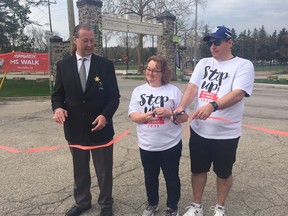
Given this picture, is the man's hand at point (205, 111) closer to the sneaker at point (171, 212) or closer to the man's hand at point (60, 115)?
the sneaker at point (171, 212)

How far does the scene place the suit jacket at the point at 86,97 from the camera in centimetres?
304

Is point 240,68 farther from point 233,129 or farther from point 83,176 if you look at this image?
point 83,176

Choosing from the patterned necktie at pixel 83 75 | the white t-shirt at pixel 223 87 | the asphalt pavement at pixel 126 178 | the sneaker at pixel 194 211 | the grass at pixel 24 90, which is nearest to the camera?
the white t-shirt at pixel 223 87

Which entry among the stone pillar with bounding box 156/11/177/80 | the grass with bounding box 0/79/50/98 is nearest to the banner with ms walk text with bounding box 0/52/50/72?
the grass with bounding box 0/79/50/98

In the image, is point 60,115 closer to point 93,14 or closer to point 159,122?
point 159,122

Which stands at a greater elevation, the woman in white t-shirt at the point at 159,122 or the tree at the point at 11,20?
the tree at the point at 11,20

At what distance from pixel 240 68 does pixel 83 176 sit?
2.01 meters

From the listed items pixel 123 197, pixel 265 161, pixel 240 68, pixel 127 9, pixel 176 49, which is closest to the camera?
pixel 240 68

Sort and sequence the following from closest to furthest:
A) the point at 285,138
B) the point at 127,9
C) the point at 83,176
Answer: the point at 83,176, the point at 285,138, the point at 127,9

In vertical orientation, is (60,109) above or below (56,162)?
above

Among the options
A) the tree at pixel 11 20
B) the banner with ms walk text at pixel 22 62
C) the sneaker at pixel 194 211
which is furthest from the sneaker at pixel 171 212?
the tree at pixel 11 20

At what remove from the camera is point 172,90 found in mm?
3002

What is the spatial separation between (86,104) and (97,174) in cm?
81

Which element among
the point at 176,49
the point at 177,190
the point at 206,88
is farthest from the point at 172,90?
the point at 176,49
